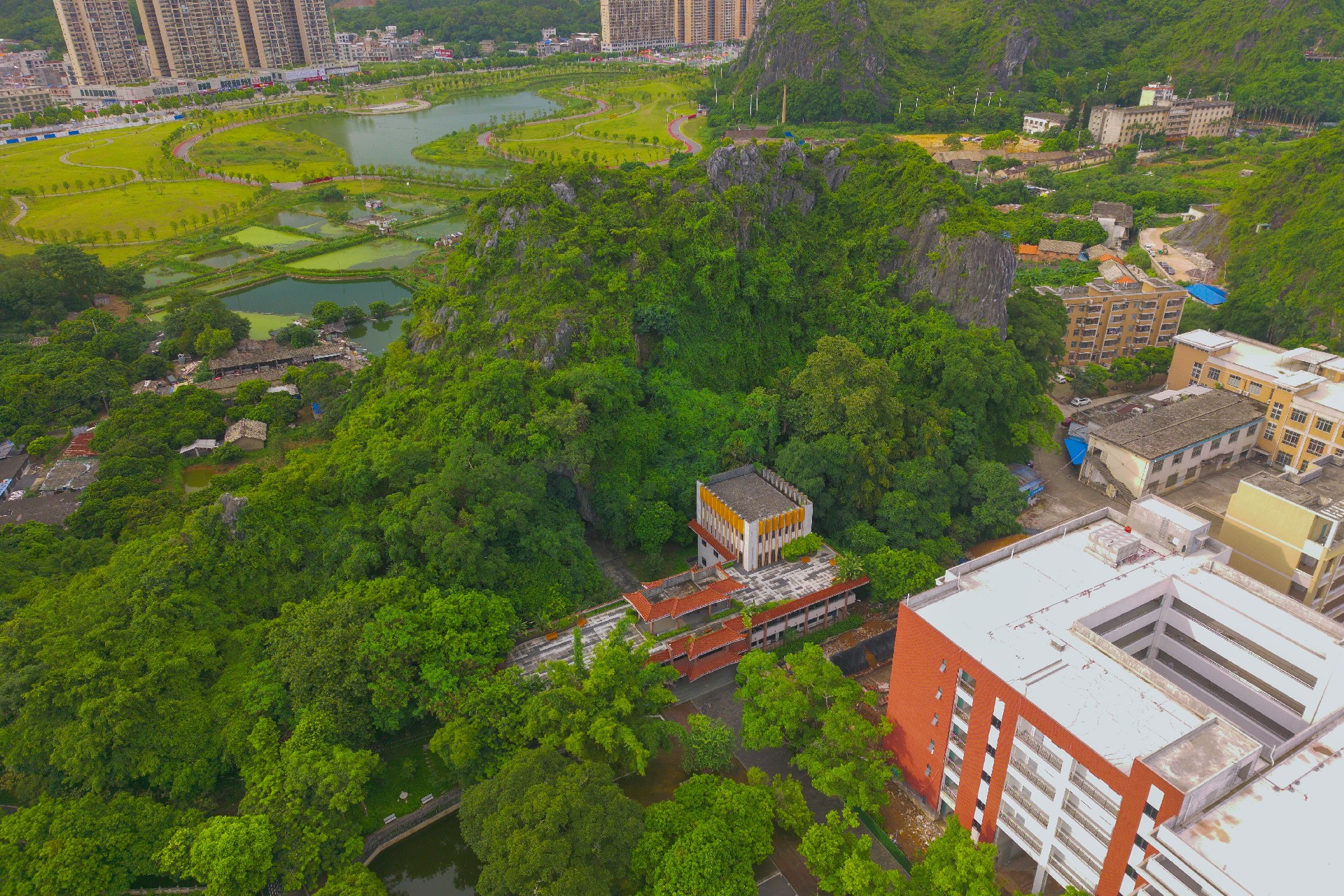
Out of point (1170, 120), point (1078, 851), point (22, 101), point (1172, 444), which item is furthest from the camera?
point (22, 101)

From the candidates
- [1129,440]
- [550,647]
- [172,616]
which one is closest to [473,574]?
[550,647]

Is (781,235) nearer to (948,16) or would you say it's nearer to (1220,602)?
(1220,602)

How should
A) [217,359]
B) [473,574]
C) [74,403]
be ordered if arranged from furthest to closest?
[217,359] < [74,403] < [473,574]

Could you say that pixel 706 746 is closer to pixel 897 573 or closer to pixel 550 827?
pixel 550 827

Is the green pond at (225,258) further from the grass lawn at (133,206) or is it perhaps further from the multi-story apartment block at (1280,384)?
the multi-story apartment block at (1280,384)

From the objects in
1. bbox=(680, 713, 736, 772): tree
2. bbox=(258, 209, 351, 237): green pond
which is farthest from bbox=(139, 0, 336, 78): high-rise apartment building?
bbox=(680, 713, 736, 772): tree

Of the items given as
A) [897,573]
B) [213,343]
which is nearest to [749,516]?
[897,573]

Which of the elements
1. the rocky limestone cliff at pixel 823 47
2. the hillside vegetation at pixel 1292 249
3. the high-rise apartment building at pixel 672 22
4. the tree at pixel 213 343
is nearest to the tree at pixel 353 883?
the tree at pixel 213 343
